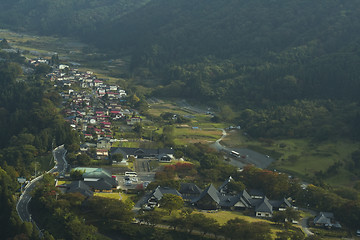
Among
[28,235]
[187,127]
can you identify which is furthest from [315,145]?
[28,235]

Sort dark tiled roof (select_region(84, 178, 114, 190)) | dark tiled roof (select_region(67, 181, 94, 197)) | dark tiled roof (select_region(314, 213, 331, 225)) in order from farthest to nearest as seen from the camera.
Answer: dark tiled roof (select_region(84, 178, 114, 190))
dark tiled roof (select_region(67, 181, 94, 197))
dark tiled roof (select_region(314, 213, 331, 225))

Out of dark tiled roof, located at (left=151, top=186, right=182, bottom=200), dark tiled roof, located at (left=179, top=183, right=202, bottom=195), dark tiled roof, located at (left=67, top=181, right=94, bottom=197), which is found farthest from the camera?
dark tiled roof, located at (left=179, top=183, right=202, bottom=195)

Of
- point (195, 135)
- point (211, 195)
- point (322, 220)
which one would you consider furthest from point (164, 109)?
point (322, 220)

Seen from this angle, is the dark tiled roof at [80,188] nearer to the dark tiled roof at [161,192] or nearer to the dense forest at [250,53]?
the dark tiled roof at [161,192]

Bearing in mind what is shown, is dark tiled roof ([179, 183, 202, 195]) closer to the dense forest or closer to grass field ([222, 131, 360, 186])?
grass field ([222, 131, 360, 186])

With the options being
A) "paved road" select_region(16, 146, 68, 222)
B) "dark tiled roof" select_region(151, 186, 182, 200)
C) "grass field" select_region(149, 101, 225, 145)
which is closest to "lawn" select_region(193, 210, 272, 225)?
"dark tiled roof" select_region(151, 186, 182, 200)

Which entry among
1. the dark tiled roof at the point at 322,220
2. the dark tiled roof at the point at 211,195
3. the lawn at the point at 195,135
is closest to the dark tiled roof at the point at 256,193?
the dark tiled roof at the point at 211,195
